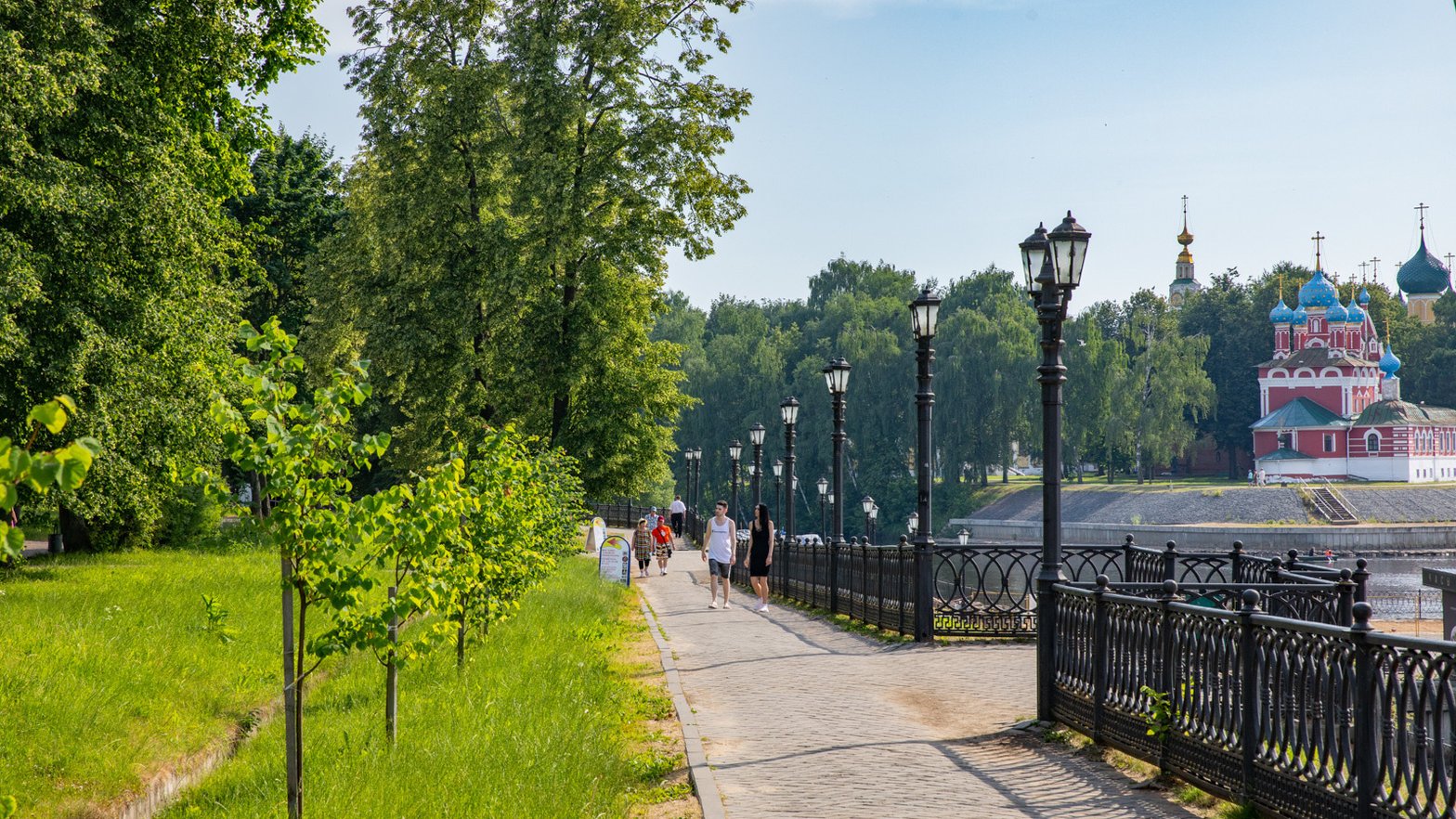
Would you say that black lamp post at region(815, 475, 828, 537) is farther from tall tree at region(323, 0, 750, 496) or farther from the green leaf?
the green leaf

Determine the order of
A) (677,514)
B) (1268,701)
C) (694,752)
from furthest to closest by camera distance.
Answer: (677,514)
(694,752)
(1268,701)

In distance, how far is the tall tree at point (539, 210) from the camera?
96.1ft

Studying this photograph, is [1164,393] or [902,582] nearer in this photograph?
[902,582]

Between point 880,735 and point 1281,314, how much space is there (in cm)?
8732

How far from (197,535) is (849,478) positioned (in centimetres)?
6177

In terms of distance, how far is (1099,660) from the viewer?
8.66 metres

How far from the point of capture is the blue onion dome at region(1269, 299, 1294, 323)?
88.0 metres

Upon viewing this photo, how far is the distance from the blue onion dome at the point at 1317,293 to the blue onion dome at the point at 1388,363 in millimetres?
5959

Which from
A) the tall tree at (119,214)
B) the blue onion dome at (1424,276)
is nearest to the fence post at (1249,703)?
the tall tree at (119,214)

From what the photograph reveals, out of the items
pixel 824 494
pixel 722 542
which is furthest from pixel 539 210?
pixel 824 494

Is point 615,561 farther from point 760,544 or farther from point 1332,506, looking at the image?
point 1332,506

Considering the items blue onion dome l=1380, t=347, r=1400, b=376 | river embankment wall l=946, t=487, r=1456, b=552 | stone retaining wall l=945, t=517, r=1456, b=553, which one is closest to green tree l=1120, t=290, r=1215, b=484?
river embankment wall l=946, t=487, r=1456, b=552

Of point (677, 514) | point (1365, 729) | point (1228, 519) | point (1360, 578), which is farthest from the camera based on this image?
point (1228, 519)

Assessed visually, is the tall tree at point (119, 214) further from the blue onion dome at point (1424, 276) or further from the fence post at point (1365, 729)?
the blue onion dome at point (1424, 276)
